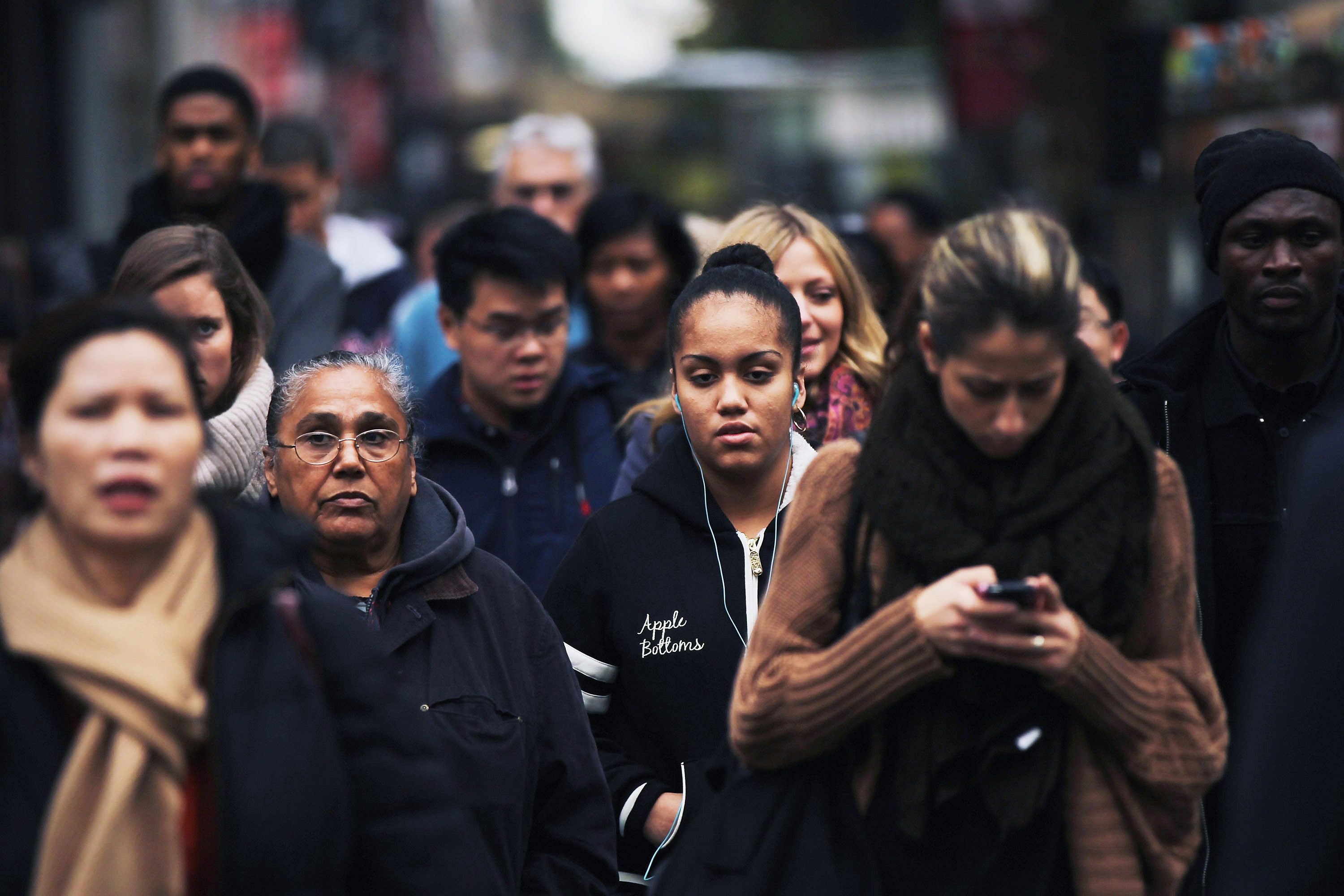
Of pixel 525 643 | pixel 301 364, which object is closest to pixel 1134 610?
pixel 525 643

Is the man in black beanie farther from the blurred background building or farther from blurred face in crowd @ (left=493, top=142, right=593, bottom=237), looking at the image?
blurred face in crowd @ (left=493, top=142, right=593, bottom=237)

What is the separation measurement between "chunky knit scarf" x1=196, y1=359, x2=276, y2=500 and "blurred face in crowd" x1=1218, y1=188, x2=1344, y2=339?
8.44 feet

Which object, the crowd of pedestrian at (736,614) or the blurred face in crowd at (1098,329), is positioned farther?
the blurred face in crowd at (1098,329)

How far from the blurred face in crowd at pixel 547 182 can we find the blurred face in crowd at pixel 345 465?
3.93m

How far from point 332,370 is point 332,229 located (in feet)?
14.3

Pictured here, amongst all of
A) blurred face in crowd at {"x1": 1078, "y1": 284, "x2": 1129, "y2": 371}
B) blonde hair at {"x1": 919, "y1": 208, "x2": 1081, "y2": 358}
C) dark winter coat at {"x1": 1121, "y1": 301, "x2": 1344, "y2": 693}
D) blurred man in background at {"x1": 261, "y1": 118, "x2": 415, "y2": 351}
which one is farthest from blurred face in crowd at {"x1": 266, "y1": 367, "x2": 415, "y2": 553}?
blurred man in background at {"x1": 261, "y1": 118, "x2": 415, "y2": 351}

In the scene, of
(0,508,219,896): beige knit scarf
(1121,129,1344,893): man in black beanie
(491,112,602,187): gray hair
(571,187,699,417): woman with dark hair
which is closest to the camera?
(0,508,219,896): beige knit scarf

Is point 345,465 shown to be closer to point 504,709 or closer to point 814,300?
point 504,709

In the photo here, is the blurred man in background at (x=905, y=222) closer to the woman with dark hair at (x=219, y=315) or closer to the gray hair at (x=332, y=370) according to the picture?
the woman with dark hair at (x=219, y=315)

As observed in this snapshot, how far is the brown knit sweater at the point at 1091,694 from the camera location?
2.87 meters

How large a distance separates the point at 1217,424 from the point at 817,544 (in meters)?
1.78

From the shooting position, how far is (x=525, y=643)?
12.7ft

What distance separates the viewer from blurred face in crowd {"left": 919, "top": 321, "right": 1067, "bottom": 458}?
2838 mm

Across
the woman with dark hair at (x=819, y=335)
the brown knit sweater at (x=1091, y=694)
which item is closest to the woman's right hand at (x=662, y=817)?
the brown knit sweater at (x=1091, y=694)
